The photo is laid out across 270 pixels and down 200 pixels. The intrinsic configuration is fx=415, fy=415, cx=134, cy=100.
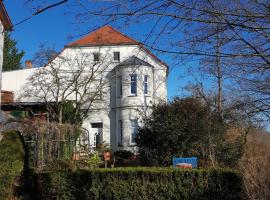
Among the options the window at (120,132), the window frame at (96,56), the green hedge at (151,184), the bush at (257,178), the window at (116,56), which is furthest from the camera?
the window at (116,56)

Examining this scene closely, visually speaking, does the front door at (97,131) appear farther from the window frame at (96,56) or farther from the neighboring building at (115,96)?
the window frame at (96,56)

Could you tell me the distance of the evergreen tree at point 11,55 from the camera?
54406 millimetres

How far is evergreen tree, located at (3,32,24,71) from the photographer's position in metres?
54.4

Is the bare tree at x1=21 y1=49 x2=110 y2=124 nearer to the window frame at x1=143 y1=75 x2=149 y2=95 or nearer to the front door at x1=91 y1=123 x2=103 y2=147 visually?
the front door at x1=91 y1=123 x2=103 y2=147

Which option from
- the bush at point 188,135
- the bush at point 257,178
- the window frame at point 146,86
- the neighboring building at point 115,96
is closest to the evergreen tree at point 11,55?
the neighboring building at point 115,96

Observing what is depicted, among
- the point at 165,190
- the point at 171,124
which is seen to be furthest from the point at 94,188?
the point at 171,124

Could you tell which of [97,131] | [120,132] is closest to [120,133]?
[120,132]

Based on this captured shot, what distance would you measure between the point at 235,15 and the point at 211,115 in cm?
1181

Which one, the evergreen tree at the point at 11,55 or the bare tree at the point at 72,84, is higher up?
the evergreen tree at the point at 11,55

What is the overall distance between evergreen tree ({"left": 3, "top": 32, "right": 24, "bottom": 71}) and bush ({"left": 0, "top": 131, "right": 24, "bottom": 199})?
145 ft

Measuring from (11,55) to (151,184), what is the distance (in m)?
50.3

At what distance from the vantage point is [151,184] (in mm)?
9430

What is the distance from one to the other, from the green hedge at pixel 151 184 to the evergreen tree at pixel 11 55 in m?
46.6

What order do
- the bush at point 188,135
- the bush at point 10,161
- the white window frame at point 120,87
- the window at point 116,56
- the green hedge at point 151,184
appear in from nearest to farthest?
the green hedge at point 151,184
the bush at point 10,161
the bush at point 188,135
the white window frame at point 120,87
the window at point 116,56
